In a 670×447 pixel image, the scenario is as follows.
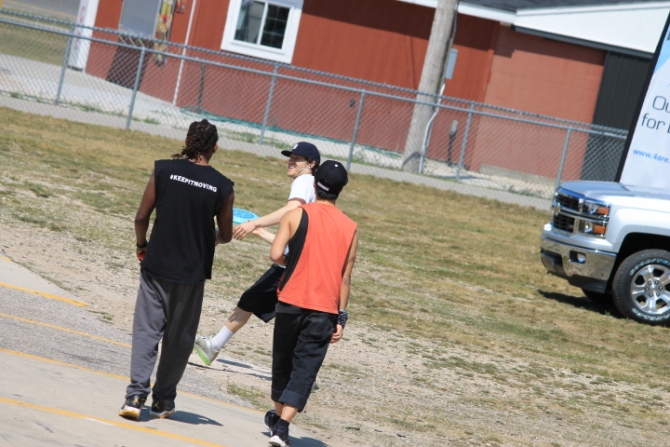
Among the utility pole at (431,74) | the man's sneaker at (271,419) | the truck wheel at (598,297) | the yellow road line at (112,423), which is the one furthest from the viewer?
the utility pole at (431,74)

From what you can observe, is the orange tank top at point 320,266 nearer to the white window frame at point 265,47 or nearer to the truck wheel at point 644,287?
the truck wheel at point 644,287

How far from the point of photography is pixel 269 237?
22.3 ft

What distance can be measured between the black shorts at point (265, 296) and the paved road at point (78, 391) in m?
0.62

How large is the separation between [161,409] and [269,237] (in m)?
1.40

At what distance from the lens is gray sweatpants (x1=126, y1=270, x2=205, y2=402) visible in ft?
19.0

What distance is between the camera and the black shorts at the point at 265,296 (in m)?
7.15

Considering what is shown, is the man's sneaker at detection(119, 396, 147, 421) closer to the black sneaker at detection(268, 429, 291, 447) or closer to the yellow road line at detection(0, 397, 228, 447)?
the yellow road line at detection(0, 397, 228, 447)

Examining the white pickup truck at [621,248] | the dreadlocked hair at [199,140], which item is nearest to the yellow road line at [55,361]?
the dreadlocked hair at [199,140]

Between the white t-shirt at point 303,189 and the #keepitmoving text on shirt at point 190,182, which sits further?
the white t-shirt at point 303,189

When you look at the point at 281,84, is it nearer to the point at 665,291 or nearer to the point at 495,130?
the point at 495,130

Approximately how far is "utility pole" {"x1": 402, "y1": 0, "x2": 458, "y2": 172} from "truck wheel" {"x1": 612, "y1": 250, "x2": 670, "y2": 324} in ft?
34.3

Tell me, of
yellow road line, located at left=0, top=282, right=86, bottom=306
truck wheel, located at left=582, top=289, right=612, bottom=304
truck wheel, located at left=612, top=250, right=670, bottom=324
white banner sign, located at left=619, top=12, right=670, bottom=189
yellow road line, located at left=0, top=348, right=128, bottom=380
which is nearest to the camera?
yellow road line, located at left=0, top=348, right=128, bottom=380

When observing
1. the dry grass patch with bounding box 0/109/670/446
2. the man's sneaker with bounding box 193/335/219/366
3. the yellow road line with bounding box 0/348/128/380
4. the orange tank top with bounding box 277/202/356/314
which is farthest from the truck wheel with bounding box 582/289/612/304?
the orange tank top with bounding box 277/202/356/314

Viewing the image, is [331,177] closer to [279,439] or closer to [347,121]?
[279,439]
